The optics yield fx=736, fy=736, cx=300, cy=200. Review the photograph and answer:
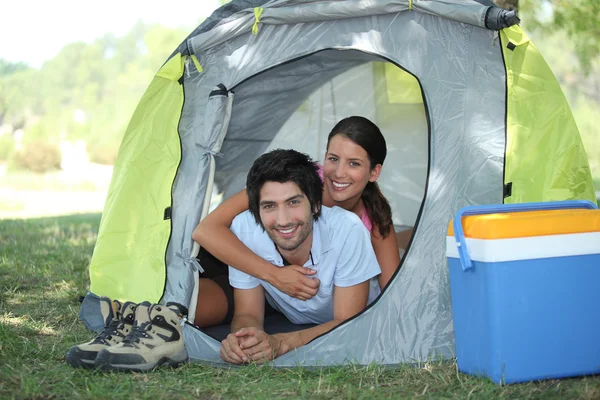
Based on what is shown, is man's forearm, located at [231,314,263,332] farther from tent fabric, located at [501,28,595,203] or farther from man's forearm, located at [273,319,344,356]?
tent fabric, located at [501,28,595,203]

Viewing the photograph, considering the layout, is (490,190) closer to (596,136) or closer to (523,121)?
(523,121)

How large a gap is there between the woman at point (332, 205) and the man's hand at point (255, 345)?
24cm

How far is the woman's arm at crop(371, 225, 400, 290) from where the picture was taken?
3041 millimetres

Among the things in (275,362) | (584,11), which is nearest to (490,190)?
(275,362)

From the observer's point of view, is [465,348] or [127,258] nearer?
[465,348]

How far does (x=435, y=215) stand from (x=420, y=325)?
0.41 metres

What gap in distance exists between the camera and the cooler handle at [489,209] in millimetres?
2258

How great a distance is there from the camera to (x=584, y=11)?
26.5ft

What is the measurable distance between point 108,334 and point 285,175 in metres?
0.85

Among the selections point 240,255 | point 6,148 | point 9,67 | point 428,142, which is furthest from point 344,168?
point 9,67

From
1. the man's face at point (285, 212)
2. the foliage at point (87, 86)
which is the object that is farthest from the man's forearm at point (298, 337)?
the foliage at point (87, 86)

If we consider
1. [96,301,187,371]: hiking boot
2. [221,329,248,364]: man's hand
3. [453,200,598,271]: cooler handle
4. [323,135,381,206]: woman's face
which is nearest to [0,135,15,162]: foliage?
[323,135,381,206]: woman's face

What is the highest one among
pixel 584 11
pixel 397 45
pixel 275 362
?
pixel 584 11

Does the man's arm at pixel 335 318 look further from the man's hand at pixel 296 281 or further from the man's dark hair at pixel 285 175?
the man's dark hair at pixel 285 175
